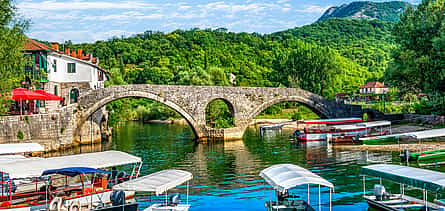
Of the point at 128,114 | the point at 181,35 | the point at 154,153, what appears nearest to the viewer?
the point at 154,153

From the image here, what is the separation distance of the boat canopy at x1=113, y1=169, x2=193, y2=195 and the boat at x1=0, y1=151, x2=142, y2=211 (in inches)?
71.5

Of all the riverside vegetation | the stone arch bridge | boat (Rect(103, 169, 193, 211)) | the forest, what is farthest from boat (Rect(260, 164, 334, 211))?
the forest

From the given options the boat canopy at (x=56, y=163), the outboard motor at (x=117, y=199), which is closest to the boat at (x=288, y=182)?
the outboard motor at (x=117, y=199)

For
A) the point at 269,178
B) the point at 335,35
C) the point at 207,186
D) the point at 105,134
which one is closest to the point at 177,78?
the point at 105,134

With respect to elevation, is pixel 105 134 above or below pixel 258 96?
below

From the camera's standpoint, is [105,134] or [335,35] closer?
[105,134]

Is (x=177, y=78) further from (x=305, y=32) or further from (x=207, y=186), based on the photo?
(x=305, y=32)

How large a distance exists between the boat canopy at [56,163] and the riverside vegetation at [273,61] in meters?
24.1

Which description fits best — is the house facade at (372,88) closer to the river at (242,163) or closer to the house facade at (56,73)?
the river at (242,163)

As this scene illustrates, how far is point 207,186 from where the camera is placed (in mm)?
22047

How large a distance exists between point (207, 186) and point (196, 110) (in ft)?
62.7

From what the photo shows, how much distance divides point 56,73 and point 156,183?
28.6 metres

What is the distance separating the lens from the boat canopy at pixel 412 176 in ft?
44.4

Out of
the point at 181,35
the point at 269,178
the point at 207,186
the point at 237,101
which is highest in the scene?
the point at 181,35
